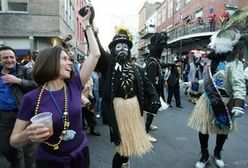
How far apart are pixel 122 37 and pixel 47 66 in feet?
4.75

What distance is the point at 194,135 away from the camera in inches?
235

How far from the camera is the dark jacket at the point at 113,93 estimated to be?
326 centimetres

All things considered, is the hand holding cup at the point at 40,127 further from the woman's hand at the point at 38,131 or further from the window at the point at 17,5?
the window at the point at 17,5

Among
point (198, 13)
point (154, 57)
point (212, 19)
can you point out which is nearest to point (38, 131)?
point (154, 57)

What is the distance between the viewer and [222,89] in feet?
12.4

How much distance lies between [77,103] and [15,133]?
526 mm

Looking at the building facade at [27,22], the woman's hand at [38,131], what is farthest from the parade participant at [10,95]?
the building facade at [27,22]

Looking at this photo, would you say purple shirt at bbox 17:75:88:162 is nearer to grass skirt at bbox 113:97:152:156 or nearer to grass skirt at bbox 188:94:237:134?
grass skirt at bbox 113:97:152:156

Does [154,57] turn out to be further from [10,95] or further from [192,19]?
[192,19]

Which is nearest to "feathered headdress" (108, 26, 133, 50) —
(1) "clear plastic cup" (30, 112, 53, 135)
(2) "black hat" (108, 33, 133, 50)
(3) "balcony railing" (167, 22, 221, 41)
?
(2) "black hat" (108, 33, 133, 50)

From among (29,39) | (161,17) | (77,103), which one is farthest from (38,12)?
(161,17)

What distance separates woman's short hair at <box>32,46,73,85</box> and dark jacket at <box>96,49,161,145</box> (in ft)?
3.72

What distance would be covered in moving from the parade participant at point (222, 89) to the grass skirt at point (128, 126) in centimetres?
114

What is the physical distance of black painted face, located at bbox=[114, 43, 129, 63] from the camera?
3.38 meters
